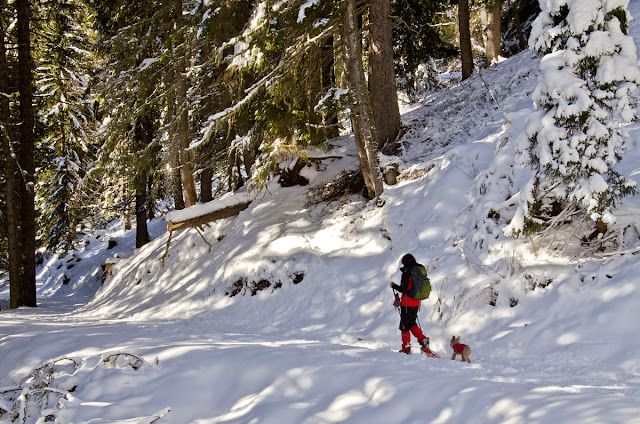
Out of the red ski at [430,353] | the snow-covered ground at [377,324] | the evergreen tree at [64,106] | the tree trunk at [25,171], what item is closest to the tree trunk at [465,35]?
the snow-covered ground at [377,324]

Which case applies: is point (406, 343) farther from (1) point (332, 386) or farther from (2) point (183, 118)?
(2) point (183, 118)

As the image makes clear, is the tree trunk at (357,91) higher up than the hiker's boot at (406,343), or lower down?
higher up

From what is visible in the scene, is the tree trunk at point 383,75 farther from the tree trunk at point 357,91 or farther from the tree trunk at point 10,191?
the tree trunk at point 10,191

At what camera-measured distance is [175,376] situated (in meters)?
5.38

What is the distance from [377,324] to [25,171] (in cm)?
1292

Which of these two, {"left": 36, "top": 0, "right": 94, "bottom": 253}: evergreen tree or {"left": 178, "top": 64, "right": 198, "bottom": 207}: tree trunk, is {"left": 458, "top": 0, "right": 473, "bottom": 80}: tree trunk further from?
{"left": 36, "top": 0, "right": 94, "bottom": 253}: evergreen tree

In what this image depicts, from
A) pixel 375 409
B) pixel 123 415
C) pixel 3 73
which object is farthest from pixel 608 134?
pixel 3 73

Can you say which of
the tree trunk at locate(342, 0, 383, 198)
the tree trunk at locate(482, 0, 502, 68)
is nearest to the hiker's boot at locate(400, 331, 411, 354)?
the tree trunk at locate(342, 0, 383, 198)

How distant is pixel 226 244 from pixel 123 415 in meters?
9.52

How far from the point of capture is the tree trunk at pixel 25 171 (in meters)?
15.2

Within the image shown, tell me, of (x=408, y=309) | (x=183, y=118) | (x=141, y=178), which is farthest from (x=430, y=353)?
(x=141, y=178)

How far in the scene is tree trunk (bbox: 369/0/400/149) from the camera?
1177cm

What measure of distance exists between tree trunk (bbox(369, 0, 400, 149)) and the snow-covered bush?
226 inches

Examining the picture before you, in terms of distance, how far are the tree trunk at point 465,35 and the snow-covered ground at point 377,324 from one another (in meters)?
3.84
